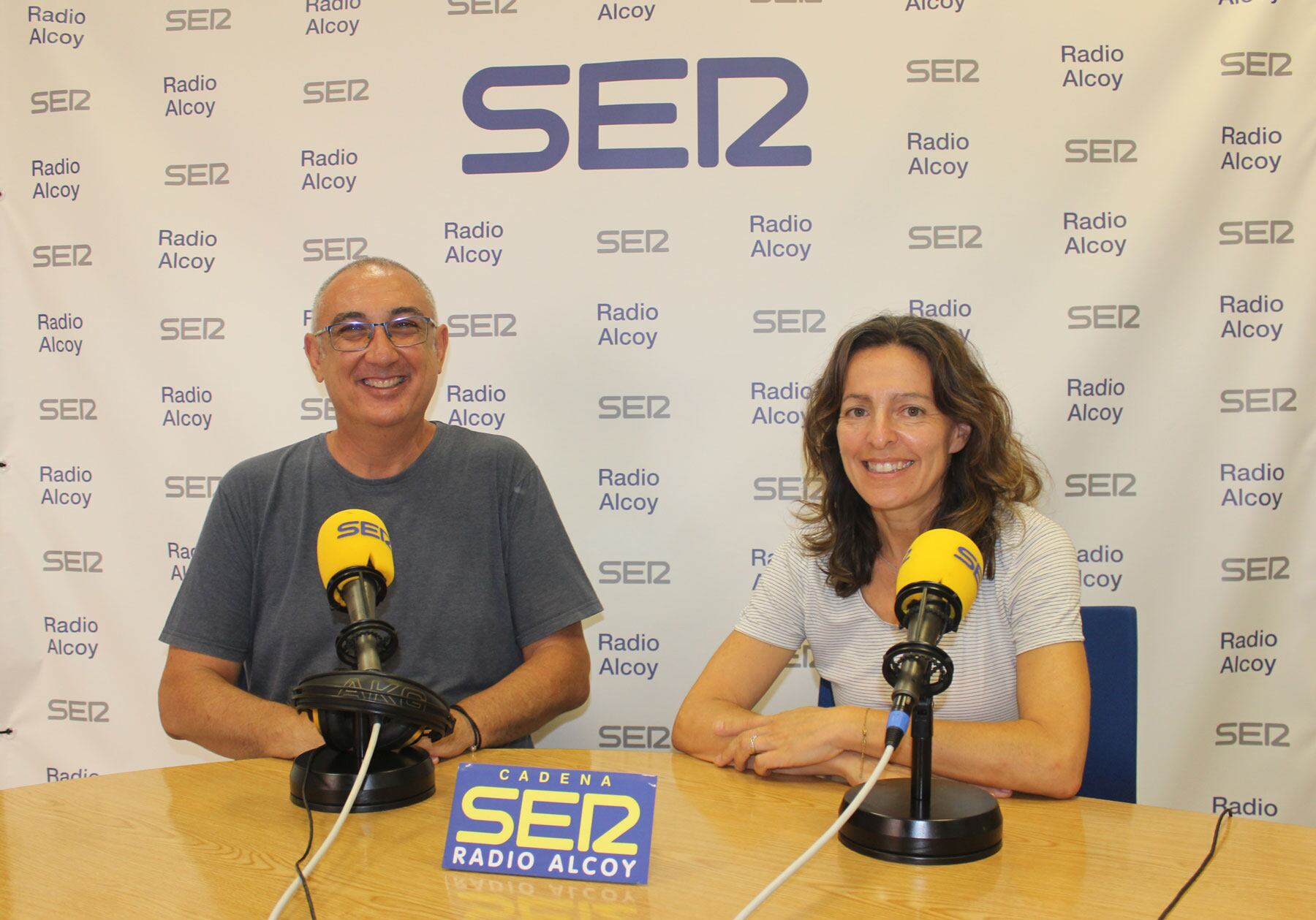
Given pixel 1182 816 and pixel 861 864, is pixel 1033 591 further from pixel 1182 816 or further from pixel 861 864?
pixel 861 864

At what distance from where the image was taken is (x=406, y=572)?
2.35 meters

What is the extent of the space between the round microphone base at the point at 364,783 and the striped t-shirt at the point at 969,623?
2.63ft

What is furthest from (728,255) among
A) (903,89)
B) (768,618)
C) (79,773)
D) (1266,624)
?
(79,773)

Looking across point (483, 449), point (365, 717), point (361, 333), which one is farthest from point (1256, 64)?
point (365, 717)

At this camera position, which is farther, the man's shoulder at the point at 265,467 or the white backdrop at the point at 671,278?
the white backdrop at the point at 671,278

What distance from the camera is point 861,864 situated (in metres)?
1.33

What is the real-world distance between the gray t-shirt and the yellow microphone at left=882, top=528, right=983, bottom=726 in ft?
3.96

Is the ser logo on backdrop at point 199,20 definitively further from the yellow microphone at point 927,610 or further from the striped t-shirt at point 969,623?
the yellow microphone at point 927,610

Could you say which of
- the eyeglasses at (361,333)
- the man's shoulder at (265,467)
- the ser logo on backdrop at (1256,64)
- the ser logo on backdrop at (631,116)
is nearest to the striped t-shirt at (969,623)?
the eyeglasses at (361,333)

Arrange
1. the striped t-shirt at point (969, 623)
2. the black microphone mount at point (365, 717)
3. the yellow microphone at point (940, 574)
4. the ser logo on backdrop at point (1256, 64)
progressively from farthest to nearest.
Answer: the ser logo on backdrop at point (1256, 64), the striped t-shirt at point (969, 623), the black microphone mount at point (365, 717), the yellow microphone at point (940, 574)

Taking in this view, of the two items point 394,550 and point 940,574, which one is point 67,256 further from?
point 940,574

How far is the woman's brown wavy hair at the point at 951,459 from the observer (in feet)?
6.63

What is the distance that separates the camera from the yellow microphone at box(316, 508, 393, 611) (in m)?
1.46

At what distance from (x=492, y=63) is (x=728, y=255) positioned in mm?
907
